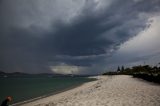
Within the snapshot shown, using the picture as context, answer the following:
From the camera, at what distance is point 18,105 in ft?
81.9

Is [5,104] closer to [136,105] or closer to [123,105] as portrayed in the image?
[123,105]

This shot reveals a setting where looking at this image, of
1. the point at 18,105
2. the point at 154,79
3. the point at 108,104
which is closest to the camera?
the point at 108,104

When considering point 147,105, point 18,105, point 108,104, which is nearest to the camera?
point 147,105

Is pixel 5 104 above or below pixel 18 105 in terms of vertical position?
above

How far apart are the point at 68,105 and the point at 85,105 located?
1.88 metres

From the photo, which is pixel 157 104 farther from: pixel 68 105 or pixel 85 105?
pixel 68 105

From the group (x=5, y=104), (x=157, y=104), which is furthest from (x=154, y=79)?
(x=5, y=104)

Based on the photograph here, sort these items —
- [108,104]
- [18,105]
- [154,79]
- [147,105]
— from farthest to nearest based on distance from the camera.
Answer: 1. [154,79]
2. [18,105]
3. [108,104]
4. [147,105]

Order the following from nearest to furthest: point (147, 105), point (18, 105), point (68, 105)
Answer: point (147, 105)
point (68, 105)
point (18, 105)

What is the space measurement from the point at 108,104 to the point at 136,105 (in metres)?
2.35

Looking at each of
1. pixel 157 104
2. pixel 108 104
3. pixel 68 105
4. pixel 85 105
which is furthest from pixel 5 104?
pixel 157 104

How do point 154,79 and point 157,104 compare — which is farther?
point 154,79

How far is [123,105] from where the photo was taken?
50.1 feet

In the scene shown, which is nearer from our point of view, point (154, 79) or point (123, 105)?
point (123, 105)
